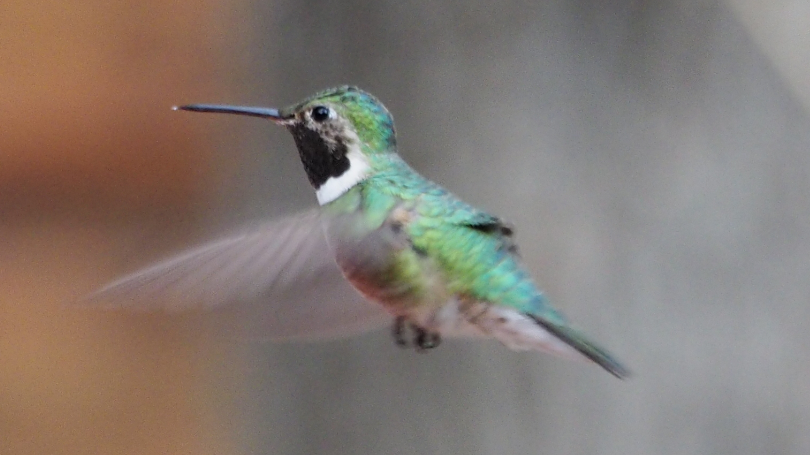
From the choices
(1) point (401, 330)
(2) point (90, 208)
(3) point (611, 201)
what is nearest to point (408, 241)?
(1) point (401, 330)

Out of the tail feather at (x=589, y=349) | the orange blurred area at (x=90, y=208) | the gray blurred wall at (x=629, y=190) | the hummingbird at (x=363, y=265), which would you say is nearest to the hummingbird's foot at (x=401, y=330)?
the hummingbird at (x=363, y=265)

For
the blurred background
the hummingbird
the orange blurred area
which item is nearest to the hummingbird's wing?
the hummingbird

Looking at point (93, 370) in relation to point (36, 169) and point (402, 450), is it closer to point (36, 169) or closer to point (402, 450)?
point (36, 169)

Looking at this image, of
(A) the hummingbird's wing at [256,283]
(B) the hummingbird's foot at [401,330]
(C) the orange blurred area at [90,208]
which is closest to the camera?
(A) the hummingbird's wing at [256,283]

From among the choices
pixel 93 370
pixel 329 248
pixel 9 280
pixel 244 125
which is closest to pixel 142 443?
pixel 93 370

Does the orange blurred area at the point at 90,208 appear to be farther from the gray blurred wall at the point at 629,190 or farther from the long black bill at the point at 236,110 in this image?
the long black bill at the point at 236,110

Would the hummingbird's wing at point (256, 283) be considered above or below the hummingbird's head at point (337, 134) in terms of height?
below

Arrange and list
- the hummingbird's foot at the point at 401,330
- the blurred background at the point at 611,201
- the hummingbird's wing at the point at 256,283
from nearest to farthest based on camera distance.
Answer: the hummingbird's wing at the point at 256,283 → the hummingbird's foot at the point at 401,330 → the blurred background at the point at 611,201

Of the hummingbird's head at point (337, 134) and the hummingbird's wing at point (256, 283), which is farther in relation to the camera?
the hummingbird's head at point (337, 134)
